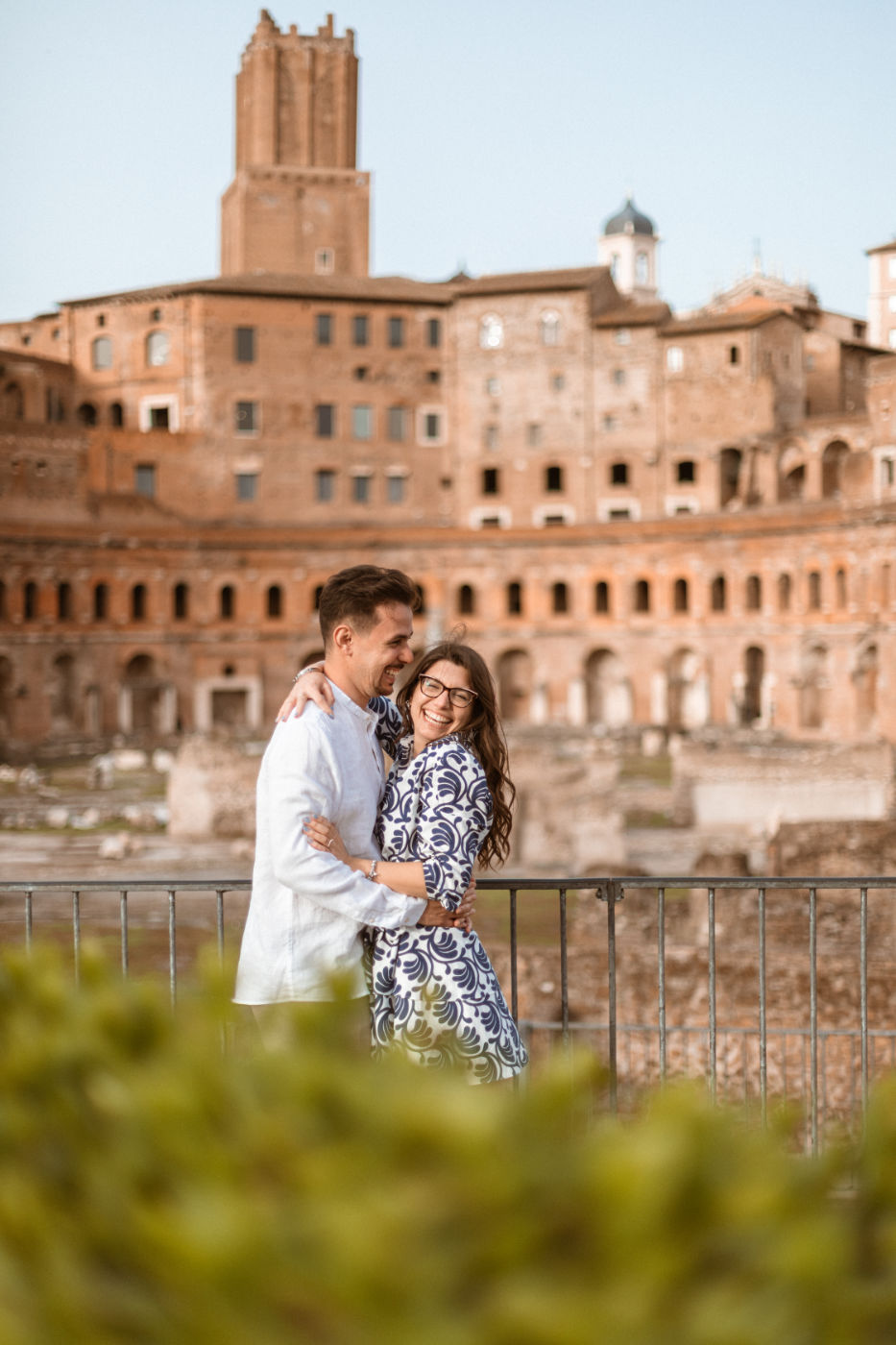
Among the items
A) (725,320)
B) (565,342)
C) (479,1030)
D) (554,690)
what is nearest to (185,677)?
(554,690)

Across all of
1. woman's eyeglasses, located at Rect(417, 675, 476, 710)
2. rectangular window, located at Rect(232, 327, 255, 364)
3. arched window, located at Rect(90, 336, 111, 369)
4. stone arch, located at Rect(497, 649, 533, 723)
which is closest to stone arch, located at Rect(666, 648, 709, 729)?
stone arch, located at Rect(497, 649, 533, 723)

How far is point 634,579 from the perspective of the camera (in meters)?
47.2

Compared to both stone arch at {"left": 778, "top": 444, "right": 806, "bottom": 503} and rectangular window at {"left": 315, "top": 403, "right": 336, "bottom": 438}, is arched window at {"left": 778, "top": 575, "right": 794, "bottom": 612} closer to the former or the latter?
stone arch at {"left": 778, "top": 444, "right": 806, "bottom": 503}

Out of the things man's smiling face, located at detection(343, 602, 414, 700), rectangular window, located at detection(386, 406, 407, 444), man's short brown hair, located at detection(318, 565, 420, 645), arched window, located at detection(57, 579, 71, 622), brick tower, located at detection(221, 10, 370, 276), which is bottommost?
man's smiling face, located at detection(343, 602, 414, 700)

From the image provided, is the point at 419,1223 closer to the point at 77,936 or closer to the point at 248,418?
the point at 77,936

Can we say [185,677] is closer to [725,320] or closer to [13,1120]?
[725,320]

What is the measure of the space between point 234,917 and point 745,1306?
17.8m

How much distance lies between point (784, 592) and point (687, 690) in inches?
196

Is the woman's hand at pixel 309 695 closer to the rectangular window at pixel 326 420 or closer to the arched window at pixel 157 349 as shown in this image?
the rectangular window at pixel 326 420

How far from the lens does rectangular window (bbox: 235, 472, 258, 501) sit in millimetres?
51062

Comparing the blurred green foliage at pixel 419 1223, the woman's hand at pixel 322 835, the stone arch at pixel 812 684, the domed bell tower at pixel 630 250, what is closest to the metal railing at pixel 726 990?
the woman's hand at pixel 322 835

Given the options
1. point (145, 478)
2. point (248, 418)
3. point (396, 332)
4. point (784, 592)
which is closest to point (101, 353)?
point (145, 478)

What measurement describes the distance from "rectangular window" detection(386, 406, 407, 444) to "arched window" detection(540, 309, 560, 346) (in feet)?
18.4

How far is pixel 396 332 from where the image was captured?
172ft
